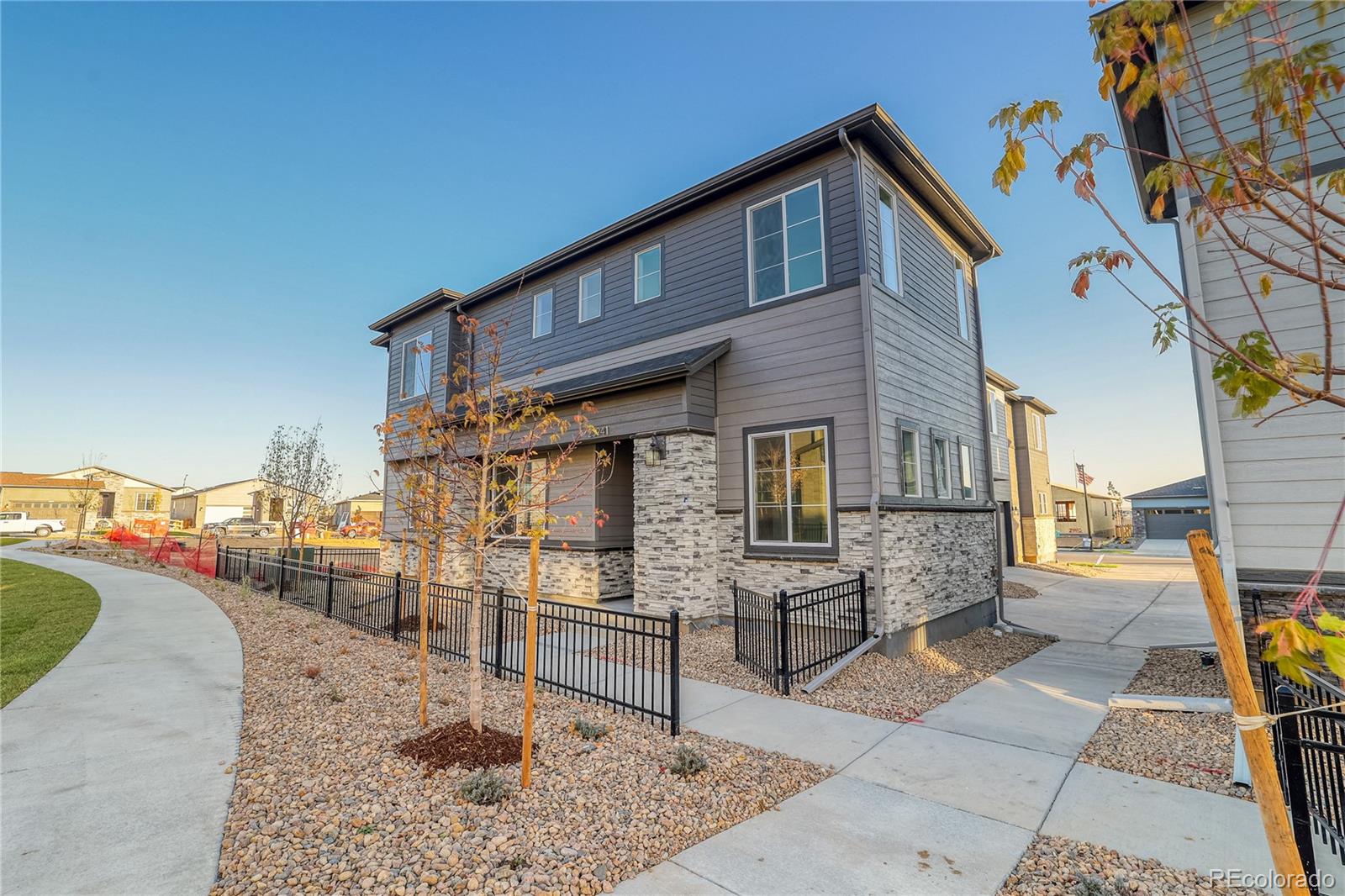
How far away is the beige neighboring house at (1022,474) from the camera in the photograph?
2112 centimetres

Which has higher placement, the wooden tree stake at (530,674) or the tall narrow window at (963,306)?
the tall narrow window at (963,306)

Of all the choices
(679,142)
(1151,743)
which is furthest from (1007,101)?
(679,142)

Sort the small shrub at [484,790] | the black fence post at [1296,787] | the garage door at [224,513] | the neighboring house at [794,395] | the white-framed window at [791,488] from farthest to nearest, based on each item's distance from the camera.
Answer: the garage door at [224,513] < the white-framed window at [791,488] < the neighboring house at [794,395] < the small shrub at [484,790] < the black fence post at [1296,787]

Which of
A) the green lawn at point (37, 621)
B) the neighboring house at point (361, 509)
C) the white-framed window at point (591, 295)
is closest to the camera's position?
the green lawn at point (37, 621)

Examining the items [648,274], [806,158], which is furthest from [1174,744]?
[648,274]

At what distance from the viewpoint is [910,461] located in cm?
915

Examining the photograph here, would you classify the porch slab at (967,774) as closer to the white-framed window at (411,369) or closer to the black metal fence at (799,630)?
the black metal fence at (799,630)

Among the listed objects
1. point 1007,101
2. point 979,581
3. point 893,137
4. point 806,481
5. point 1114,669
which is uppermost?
point 893,137

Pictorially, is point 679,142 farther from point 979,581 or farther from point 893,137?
point 979,581

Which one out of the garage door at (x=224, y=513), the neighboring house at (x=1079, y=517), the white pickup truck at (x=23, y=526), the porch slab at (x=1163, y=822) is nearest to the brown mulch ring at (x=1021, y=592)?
the porch slab at (x=1163, y=822)

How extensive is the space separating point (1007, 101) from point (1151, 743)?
18.0 feet

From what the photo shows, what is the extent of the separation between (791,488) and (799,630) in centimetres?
255

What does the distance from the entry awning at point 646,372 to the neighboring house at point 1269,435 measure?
19.8 ft

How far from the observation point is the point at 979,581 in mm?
10836
